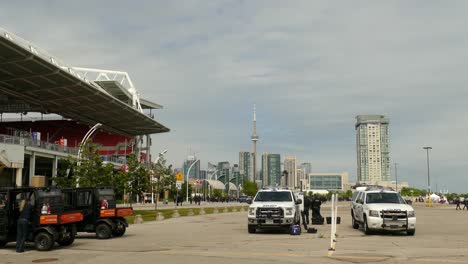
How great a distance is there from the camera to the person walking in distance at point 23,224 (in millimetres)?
15156

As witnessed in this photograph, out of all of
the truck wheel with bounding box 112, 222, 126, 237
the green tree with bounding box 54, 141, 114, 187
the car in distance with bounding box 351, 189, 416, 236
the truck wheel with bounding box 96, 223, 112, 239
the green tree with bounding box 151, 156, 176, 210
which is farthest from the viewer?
the green tree with bounding box 151, 156, 176, 210

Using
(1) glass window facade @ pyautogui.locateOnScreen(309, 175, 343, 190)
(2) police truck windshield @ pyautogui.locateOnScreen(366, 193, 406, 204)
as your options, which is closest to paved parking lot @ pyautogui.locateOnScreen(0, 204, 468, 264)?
(2) police truck windshield @ pyautogui.locateOnScreen(366, 193, 406, 204)

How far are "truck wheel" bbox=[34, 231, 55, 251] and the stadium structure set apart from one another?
10.1 m

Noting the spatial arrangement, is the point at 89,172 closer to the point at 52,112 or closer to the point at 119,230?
the point at 119,230

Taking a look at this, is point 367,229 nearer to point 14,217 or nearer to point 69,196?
point 69,196

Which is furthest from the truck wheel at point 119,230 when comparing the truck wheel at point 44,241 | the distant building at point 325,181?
the distant building at point 325,181

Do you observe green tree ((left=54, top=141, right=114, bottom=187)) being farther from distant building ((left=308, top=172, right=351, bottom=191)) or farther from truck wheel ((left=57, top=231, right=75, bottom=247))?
distant building ((left=308, top=172, right=351, bottom=191))

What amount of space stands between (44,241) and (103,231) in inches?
156

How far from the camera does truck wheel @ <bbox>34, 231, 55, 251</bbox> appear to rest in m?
15.5

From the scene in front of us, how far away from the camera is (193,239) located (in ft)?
62.1

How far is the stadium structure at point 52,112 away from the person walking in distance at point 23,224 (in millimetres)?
10149

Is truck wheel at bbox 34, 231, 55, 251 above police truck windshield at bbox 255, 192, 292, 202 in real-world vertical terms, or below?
below

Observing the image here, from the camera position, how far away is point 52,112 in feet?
253

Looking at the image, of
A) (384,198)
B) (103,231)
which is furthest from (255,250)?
(384,198)
